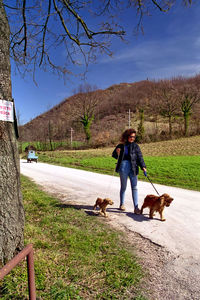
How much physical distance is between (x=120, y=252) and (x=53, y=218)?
5.64ft

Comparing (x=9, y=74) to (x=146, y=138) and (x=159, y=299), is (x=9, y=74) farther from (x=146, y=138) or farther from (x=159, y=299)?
(x=146, y=138)

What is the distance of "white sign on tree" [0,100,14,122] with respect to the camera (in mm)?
2526

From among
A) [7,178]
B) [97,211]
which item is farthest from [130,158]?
[7,178]

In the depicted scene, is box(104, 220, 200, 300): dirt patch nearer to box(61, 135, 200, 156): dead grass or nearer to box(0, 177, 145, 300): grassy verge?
box(0, 177, 145, 300): grassy verge

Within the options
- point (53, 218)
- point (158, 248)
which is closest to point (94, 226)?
point (53, 218)

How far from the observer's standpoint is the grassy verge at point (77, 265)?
7.10ft

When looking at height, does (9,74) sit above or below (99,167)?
above

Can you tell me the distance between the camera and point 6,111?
2.57 m

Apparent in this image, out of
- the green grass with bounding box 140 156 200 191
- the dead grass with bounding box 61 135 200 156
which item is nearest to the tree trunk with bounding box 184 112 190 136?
the dead grass with bounding box 61 135 200 156

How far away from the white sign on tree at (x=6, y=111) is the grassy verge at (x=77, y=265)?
1.84 metres

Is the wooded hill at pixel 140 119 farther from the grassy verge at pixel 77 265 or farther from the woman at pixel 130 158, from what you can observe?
the grassy verge at pixel 77 265

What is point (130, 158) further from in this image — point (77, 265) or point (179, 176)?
point (179, 176)

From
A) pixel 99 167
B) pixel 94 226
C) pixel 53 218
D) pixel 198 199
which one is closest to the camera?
pixel 94 226

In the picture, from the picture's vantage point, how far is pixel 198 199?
19.2 ft
